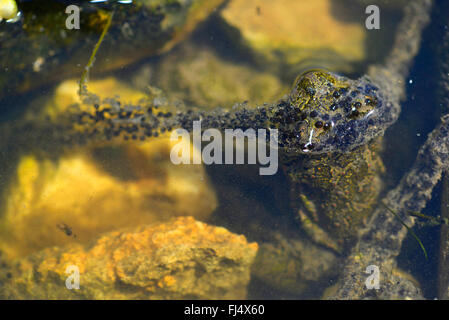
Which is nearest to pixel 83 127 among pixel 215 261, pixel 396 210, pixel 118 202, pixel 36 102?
pixel 36 102

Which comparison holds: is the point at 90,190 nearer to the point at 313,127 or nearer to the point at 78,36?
the point at 78,36

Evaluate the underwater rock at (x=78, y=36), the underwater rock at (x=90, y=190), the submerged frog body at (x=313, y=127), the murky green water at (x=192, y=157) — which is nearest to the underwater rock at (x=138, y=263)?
the murky green water at (x=192, y=157)

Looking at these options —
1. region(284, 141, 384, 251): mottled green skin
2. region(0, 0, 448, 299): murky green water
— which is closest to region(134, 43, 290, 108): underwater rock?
region(0, 0, 448, 299): murky green water

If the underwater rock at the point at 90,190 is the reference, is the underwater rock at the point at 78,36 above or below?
above

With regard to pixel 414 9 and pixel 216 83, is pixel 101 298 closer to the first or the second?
pixel 216 83

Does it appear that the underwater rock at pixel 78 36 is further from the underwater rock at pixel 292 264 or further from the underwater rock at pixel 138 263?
the underwater rock at pixel 292 264

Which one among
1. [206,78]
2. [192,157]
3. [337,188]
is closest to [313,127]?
[337,188]
